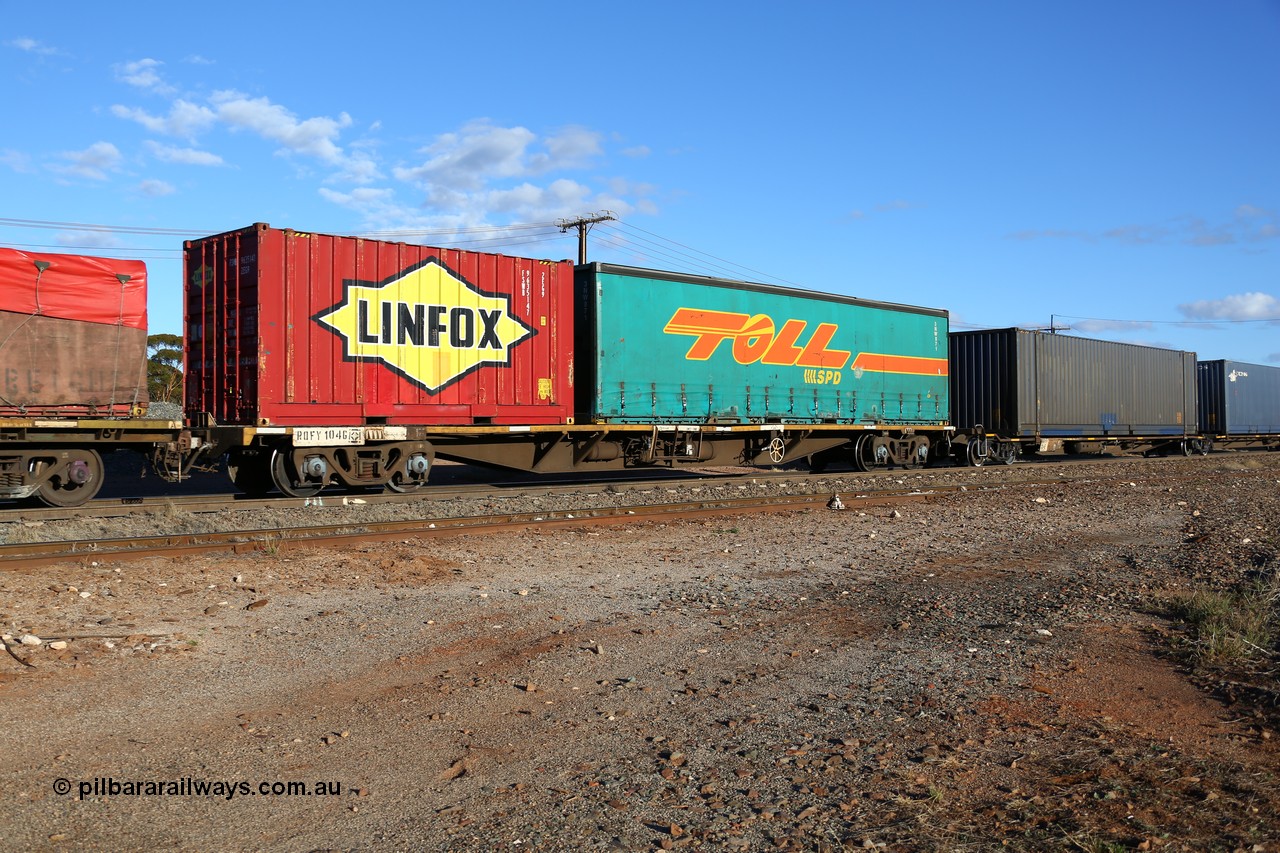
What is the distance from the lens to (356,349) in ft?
43.2

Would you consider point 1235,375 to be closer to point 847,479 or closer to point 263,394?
→ point 847,479

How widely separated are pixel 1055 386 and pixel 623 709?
2366 cm

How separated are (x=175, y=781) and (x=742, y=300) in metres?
15.0

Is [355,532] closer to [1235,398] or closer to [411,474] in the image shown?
[411,474]

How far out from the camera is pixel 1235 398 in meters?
33.6

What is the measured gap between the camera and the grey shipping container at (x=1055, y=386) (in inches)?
950

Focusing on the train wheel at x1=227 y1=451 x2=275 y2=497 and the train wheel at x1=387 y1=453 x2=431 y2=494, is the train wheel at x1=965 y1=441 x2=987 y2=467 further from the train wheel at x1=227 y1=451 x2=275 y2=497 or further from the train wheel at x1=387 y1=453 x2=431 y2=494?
the train wheel at x1=227 y1=451 x2=275 y2=497

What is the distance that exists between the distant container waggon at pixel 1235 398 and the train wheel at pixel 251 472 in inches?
1275

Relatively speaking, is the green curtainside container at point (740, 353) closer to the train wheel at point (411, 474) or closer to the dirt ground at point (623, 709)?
the train wheel at point (411, 474)

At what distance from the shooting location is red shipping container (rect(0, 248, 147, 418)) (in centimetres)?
1128

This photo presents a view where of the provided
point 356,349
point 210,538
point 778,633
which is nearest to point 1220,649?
point 778,633

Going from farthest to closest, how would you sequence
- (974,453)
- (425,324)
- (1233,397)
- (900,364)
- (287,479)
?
1. (1233,397)
2. (974,453)
3. (900,364)
4. (425,324)
5. (287,479)

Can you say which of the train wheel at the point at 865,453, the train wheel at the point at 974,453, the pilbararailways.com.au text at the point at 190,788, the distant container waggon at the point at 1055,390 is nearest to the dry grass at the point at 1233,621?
the pilbararailways.com.au text at the point at 190,788

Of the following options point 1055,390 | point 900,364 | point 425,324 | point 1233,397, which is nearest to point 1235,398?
point 1233,397
